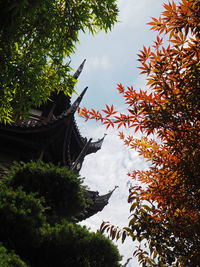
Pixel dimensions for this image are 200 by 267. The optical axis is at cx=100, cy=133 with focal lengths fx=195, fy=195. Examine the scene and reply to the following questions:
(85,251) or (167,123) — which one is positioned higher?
(167,123)

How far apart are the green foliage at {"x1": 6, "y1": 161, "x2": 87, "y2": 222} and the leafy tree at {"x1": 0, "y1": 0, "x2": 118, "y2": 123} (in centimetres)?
231

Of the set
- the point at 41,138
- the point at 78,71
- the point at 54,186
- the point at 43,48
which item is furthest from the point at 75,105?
the point at 78,71

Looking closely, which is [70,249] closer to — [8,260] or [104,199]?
[8,260]

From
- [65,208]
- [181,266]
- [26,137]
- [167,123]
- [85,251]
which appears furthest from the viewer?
[26,137]

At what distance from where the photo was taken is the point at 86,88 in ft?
30.9

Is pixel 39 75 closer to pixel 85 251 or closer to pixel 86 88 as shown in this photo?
pixel 85 251

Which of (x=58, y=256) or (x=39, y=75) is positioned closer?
(x=39, y=75)

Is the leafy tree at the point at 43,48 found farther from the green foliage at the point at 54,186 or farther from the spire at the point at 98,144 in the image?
the spire at the point at 98,144

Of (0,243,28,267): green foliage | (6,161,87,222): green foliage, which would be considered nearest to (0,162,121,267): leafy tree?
(0,243,28,267): green foliage

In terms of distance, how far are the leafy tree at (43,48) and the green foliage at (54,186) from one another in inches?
91.1

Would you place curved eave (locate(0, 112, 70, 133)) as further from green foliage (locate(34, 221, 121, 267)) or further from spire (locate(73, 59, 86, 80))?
spire (locate(73, 59, 86, 80))

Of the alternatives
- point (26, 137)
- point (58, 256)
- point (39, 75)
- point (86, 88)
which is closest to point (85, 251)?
point (58, 256)

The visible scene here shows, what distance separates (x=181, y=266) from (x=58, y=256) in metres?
3.66

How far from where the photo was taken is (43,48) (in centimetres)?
436
